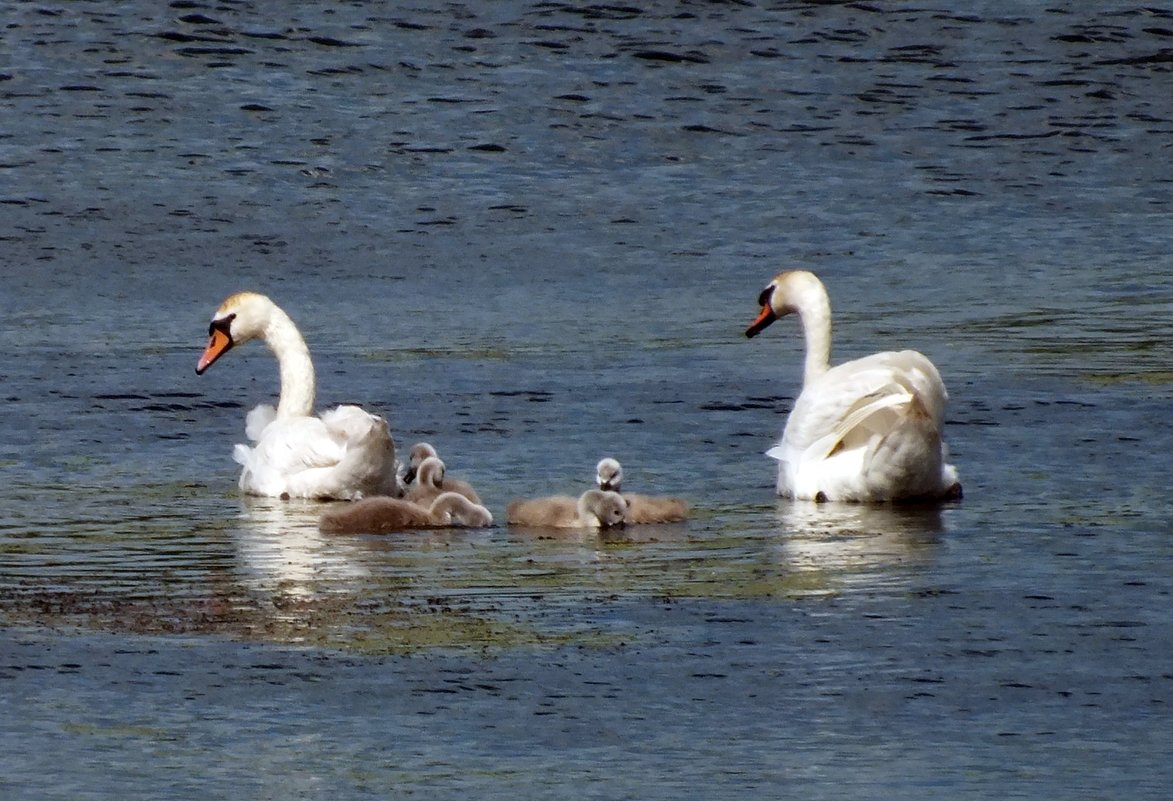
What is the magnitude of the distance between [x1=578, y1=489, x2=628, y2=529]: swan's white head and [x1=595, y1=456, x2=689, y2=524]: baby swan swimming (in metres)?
0.05

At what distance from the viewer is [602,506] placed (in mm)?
10961

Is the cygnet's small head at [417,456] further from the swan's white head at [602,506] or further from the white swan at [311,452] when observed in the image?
the swan's white head at [602,506]

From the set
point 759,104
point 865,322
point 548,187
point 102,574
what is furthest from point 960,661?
point 759,104

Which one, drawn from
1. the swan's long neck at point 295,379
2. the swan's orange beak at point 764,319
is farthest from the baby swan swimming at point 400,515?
the swan's orange beak at point 764,319

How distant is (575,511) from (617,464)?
1.31ft

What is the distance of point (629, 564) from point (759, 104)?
15.9m

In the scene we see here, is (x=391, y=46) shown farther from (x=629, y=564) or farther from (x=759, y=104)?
(x=629, y=564)

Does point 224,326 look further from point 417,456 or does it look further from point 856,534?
point 856,534

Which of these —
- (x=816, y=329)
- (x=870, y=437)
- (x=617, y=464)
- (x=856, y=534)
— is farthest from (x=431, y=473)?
(x=816, y=329)

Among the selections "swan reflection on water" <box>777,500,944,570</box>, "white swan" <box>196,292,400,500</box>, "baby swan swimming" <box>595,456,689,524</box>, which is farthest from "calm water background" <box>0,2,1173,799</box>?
"white swan" <box>196,292,400,500</box>

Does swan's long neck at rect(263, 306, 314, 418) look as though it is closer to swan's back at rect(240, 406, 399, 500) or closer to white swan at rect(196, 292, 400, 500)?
white swan at rect(196, 292, 400, 500)

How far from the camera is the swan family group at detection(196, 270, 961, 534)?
1106cm

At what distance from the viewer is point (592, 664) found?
27.4 ft

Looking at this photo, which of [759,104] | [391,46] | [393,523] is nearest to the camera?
[393,523]
